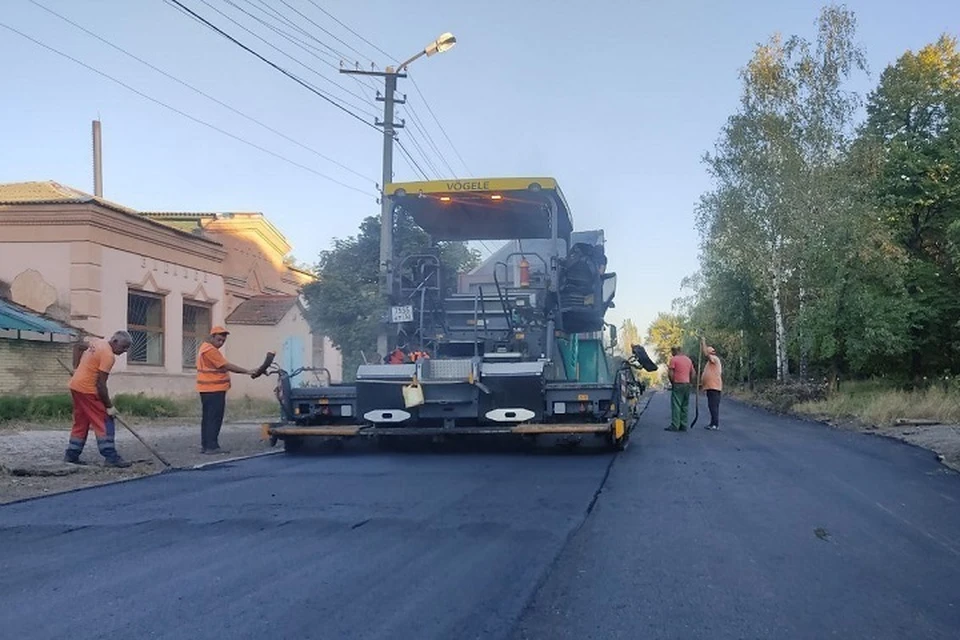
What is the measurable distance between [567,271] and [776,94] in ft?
62.2

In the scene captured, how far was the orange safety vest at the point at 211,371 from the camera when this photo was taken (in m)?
12.1

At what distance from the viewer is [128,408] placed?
18.6 m

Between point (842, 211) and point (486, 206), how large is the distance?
15.5 m

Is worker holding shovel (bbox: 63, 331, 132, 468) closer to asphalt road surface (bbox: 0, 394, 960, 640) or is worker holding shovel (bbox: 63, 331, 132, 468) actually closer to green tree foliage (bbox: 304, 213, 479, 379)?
asphalt road surface (bbox: 0, 394, 960, 640)

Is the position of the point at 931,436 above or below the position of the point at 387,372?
below

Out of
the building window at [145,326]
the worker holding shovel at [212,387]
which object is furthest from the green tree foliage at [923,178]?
the worker holding shovel at [212,387]

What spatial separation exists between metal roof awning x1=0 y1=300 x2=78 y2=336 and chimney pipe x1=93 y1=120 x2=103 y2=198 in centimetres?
1355

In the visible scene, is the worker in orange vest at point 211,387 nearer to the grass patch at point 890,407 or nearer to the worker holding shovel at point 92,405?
the worker holding shovel at point 92,405

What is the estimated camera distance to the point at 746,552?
19.4 feet

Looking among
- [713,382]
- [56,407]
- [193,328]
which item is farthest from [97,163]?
[713,382]

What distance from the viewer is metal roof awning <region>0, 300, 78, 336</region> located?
18.1 meters

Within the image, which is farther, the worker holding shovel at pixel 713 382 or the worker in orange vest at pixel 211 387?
the worker holding shovel at pixel 713 382

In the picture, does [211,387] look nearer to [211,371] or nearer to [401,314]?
[211,371]

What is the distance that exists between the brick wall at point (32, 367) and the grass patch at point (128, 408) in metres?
0.92
